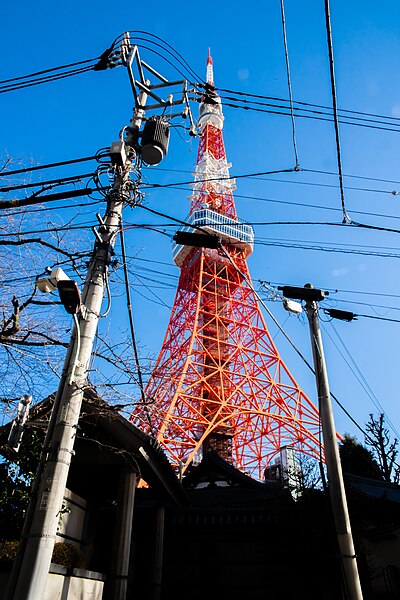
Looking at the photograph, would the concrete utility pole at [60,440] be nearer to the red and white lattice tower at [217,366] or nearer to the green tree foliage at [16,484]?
the green tree foliage at [16,484]

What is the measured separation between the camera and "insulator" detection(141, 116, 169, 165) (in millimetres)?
5879

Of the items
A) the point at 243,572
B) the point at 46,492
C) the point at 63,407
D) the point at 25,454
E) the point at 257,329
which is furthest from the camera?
the point at 257,329

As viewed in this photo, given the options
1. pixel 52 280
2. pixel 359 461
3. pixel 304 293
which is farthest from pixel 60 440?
pixel 359 461

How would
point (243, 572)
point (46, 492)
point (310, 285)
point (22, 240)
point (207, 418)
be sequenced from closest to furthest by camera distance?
point (46, 492)
point (22, 240)
point (310, 285)
point (243, 572)
point (207, 418)

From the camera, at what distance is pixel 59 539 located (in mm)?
5746

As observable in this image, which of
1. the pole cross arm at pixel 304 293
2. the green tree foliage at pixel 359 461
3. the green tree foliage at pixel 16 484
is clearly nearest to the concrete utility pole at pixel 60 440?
the green tree foliage at pixel 16 484

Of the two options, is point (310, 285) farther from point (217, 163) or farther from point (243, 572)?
point (217, 163)

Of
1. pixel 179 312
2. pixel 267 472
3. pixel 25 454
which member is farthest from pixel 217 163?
pixel 25 454

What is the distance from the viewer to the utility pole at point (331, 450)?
4995 millimetres

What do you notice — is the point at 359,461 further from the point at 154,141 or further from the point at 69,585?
the point at 154,141

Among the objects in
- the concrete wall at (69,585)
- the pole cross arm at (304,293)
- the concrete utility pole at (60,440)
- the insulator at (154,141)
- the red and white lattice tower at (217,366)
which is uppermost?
the red and white lattice tower at (217,366)

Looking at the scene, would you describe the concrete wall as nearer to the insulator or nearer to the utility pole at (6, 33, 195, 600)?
the utility pole at (6, 33, 195, 600)

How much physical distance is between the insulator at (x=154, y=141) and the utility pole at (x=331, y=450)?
3139 mm

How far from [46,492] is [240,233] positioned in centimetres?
3421
